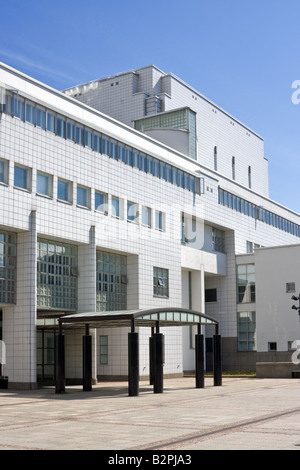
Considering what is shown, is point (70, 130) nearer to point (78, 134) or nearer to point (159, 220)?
point (78, 134)

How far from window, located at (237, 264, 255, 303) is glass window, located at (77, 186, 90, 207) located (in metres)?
19.4

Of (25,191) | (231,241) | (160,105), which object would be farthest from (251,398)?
(160,105)

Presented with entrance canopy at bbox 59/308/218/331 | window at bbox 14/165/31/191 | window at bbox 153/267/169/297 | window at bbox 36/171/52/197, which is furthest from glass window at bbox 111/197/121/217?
entrance canopy at bbox 59/308/218/331

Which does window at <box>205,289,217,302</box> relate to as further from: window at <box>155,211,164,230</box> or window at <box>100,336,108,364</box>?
window at <box>100,336,108,364</box>

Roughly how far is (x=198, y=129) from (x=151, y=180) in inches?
794

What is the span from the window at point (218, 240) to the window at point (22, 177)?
2194 centimetres

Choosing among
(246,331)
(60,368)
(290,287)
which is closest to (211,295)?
(246,331)

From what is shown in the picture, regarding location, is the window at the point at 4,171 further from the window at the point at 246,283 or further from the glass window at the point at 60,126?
the window at the point at 246,283

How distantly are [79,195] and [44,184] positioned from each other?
9.06 ft

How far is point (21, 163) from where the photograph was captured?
30.6 meters

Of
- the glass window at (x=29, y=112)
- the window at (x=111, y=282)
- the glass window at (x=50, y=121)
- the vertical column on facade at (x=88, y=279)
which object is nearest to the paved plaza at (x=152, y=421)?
the vertical column on facade at (x=88, y=279)

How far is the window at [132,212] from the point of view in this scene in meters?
38.6

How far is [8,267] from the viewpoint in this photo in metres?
30.5
